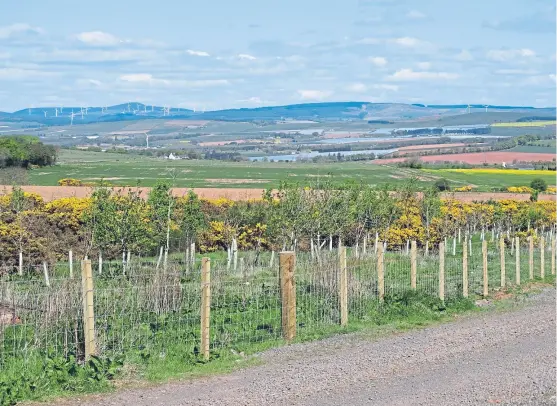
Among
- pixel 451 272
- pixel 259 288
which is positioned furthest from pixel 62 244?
pixel 259 288

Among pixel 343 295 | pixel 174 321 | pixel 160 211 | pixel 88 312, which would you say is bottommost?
pixel 160 211

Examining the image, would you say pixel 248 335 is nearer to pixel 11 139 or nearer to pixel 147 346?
pixel 147 346

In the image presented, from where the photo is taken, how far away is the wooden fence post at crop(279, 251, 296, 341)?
14258 millimetres

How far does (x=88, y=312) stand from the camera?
476 inches

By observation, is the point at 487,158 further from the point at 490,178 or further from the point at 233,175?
the point at 233,175

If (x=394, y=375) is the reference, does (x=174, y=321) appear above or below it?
above

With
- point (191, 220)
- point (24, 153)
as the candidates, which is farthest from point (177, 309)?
point (24, 153)

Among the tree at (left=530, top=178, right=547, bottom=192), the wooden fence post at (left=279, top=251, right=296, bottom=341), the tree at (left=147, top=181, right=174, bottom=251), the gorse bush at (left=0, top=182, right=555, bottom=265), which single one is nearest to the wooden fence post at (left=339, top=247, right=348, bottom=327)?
the wooden fence post at (left=279, top=251, right=296, bottom=341)

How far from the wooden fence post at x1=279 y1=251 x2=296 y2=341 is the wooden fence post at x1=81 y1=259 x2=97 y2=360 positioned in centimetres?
338

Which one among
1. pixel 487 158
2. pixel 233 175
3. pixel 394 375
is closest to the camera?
pixel 394 375

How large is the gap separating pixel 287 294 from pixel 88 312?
3570 millimetres

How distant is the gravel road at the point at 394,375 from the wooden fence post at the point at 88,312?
1256 mm

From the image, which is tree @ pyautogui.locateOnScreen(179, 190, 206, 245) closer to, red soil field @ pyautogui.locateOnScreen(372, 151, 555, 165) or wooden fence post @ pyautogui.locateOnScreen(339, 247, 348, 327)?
wooden fence post @ pyautogui.locateOnScreen(339, 247, 348, 327)

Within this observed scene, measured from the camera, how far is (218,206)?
5009 centimetres
